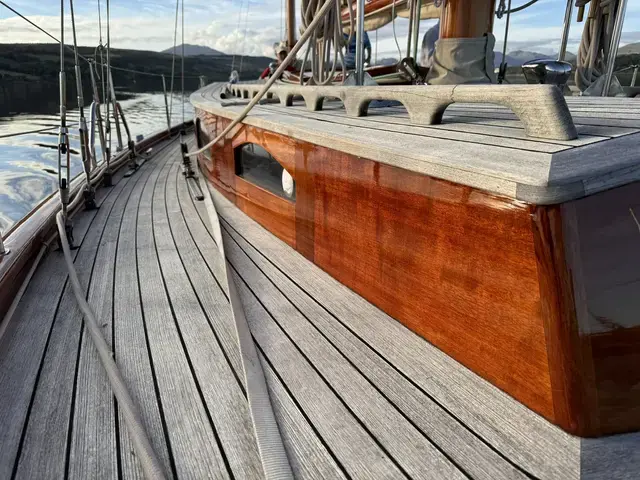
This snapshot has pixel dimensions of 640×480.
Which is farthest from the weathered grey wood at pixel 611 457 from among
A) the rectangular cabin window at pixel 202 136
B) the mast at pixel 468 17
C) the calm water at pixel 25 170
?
the calm water at pixel 25 170

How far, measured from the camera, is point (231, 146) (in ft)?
10.7

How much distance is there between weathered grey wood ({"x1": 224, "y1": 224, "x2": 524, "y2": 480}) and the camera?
111 centimetres

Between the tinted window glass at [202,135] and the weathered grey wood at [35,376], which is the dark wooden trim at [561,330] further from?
the tinted window glass at [202,135]

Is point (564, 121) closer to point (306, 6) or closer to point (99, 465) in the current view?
point (99, 465)

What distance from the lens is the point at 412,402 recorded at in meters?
1.34

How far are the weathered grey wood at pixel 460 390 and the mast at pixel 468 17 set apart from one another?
1821 mm

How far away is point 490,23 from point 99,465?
3046 mm

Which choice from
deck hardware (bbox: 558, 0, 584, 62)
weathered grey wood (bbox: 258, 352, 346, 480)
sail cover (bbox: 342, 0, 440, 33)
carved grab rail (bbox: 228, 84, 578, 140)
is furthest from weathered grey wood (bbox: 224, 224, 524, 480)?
sail cover (bbox: 342, 0, 440, 33)

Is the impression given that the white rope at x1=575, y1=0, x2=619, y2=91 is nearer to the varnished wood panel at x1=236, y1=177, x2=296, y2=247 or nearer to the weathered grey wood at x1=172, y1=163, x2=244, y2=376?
the varnished wood panel at x1=236, y1=177, x2=296, y2=247

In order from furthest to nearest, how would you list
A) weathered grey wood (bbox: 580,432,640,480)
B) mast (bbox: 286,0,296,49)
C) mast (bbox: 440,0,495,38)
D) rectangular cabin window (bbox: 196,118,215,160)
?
mast (bbox: 286,0,296,49) < rectangular cabin window (bbox: 196,118,215,160) < mast (bbox: 440,0,495,38) < weathered grey wood (bbox: 580,432,640,480)

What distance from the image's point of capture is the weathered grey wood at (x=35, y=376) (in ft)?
3.91

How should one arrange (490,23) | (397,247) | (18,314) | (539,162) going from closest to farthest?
(539,162) → (397,247) → (18,314) → (490,23)

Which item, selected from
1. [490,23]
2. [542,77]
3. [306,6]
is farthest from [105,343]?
[490,23]

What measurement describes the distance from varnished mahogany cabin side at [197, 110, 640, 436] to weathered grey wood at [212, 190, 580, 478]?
4 centimetres
